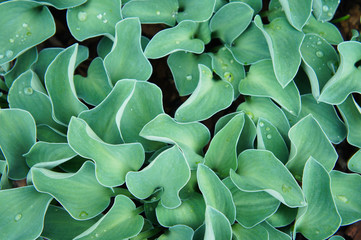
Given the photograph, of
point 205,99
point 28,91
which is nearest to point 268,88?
point 205,99

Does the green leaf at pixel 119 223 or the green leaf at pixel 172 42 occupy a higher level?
the green leaf at pixel 172 42

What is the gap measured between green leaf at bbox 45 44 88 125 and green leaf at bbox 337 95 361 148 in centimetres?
86

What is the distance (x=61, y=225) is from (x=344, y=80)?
0.99 meters

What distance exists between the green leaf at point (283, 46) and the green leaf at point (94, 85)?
0.53 m

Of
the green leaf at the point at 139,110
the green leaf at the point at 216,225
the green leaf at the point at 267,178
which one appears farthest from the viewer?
the green leaf at the point at 139,110

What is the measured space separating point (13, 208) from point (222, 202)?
59 cm

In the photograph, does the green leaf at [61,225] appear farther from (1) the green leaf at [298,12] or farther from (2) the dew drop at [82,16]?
(1) the green leaf at [298,12]

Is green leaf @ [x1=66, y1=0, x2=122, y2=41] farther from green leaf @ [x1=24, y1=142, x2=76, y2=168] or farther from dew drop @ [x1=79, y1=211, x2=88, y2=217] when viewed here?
dew drop @ [x1=79, y1=211, x2=88, y2=217]

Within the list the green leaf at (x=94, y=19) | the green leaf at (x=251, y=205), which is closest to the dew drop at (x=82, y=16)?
the green leaf at (x=94, y=19)

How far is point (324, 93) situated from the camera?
1111 mm

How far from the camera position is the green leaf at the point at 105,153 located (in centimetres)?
95

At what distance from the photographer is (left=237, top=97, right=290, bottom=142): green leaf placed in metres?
1.18

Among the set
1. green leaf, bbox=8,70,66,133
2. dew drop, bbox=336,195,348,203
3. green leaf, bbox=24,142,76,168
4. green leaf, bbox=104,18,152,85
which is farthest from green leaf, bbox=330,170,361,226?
green leaf, bbox=8,70,66,133

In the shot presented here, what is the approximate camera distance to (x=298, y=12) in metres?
1.13
